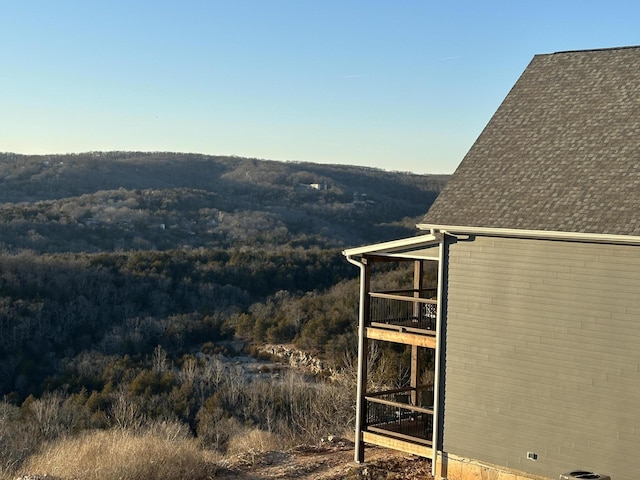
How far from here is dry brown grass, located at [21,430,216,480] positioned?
1255 cm

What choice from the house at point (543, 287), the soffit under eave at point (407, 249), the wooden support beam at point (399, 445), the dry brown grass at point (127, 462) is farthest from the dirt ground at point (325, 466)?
the soffit under eave at point (407, 249)

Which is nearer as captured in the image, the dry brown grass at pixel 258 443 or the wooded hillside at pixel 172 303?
the dry brown grass at pixel 258 443

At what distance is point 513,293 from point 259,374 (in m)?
32.5

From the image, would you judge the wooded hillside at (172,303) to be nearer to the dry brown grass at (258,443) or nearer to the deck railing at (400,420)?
the dry brown grass at (258,443)

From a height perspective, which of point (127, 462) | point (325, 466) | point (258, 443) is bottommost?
point (258, 443)

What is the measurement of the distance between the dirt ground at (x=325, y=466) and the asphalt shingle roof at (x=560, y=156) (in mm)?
4489

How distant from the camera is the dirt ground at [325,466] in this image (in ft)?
45.6

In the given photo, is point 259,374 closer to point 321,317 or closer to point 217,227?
point 321,317

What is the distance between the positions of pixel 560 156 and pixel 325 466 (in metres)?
6.92

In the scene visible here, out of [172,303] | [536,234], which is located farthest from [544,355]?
[172,303]

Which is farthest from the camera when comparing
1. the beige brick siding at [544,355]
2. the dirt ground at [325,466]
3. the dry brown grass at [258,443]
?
the dry brown grass at [258,443]

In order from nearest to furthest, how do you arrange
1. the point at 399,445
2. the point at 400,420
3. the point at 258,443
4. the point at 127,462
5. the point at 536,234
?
the point at 536,234 → the point at 127,462 → the point at 399,445 → the point at 400,420 → the point at 258,443

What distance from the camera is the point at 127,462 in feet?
41.9

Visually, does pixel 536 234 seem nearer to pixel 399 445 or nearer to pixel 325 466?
pixel 399 445
